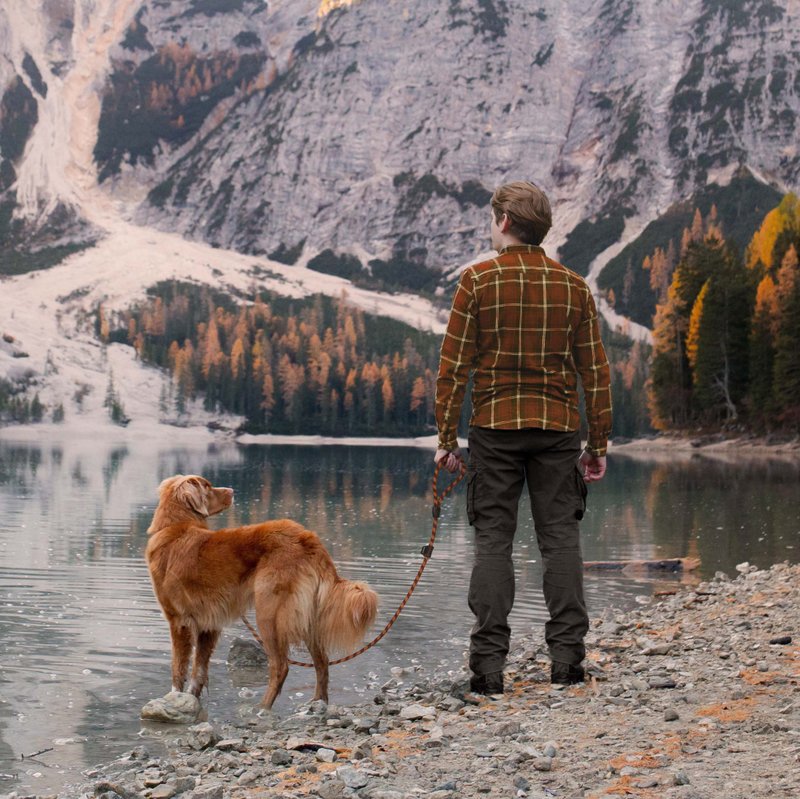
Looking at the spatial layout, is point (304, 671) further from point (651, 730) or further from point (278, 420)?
point (278, 420)

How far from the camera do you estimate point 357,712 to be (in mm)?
9070

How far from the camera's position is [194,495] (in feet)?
33.0


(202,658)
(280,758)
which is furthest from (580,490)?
(202,658)

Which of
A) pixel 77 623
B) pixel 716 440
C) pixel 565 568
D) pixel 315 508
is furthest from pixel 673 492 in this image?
pixel 716 440

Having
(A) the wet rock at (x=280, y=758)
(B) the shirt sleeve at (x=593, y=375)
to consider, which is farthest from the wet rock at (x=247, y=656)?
(B) the shirt sleeve at (x=593, y=375)

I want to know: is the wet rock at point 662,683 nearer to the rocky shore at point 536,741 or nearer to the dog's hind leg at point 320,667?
the rocky shore at point 536,741

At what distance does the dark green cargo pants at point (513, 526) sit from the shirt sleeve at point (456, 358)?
0.89ft

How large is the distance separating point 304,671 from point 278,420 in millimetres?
179286

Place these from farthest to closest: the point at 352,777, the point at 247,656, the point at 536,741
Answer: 1. the point at 247,656
2. the point at 536,741
3. the point at 352,777

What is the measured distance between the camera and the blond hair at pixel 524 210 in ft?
29.5

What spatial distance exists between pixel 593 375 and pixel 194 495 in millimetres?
3853

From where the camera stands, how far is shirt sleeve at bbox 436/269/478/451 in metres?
8.68

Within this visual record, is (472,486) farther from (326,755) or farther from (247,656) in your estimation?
(247,656)

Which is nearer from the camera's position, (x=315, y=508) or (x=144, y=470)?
(x=315, y=508)
